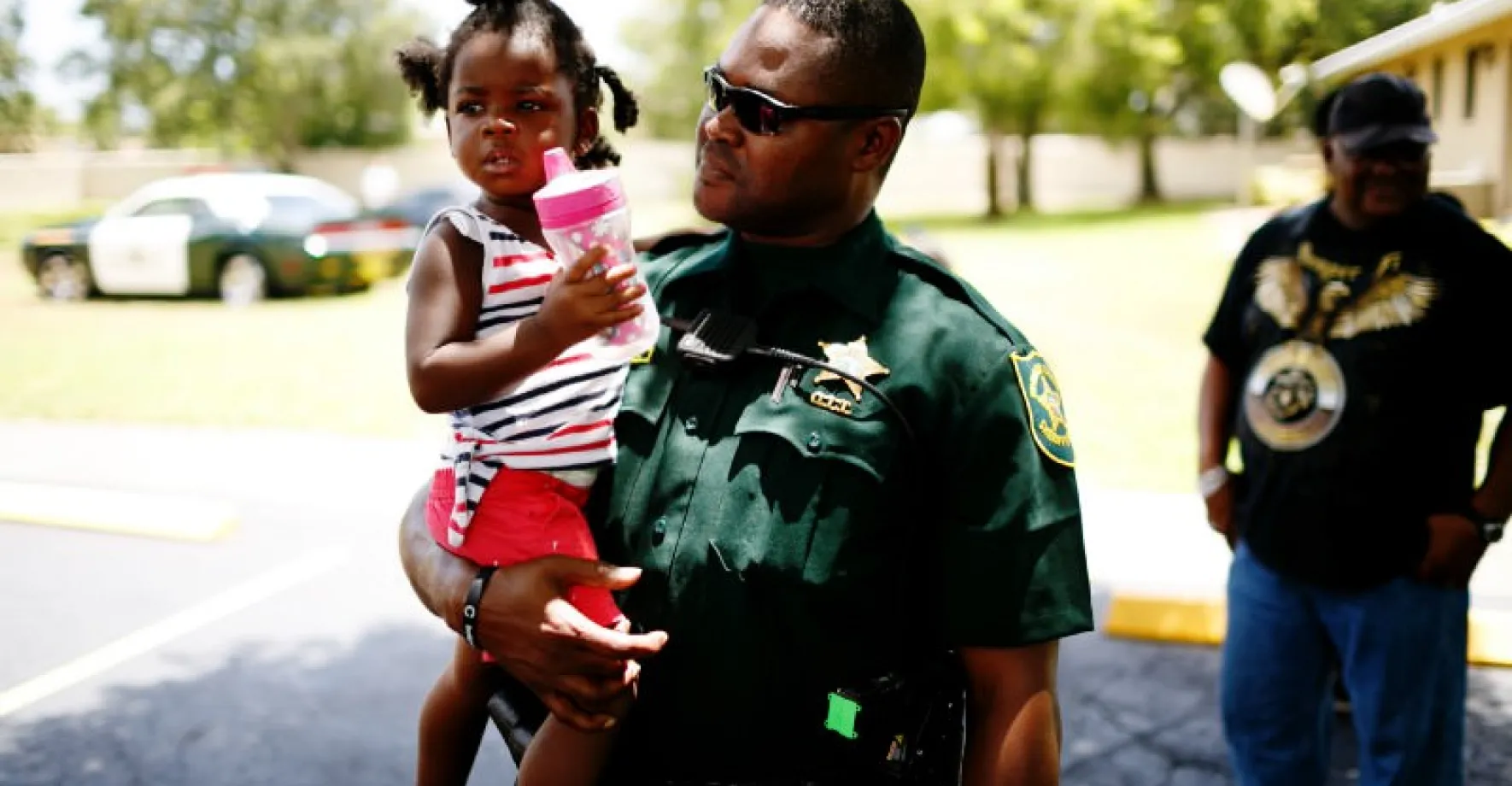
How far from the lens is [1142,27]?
25.1 m

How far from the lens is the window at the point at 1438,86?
645cm

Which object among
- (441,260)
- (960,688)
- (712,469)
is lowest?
(960,688)

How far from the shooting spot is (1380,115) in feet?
9.86

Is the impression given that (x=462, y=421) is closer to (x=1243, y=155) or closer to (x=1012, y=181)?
(x=1243, y=155)

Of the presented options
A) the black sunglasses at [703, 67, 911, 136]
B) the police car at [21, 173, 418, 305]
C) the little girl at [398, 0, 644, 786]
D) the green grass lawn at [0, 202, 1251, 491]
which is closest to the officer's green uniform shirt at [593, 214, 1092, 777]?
the little girl at [398, 0, 644, 786]

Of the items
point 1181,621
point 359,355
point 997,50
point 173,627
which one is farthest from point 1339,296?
point 997,50

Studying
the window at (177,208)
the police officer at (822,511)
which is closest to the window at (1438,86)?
the police officer at (822,511)

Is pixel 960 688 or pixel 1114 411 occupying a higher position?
pixel 960 688

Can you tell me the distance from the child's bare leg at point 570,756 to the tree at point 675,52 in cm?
3175

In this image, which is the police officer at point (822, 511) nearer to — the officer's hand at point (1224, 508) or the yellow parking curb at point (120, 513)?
the officer's hand at point (1224, 508)

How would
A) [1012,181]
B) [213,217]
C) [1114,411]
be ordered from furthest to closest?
[1012,181] < [213,217] < [1114,411]

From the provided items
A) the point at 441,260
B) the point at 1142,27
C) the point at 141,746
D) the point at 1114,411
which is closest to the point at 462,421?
the point at 441,260

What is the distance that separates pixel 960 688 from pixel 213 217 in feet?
51.1

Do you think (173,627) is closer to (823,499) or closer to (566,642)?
(566,642)
